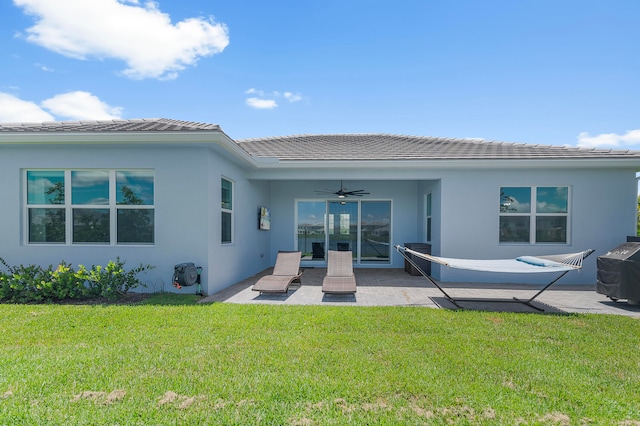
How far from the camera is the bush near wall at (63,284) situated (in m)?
6.50

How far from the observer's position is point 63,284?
21.4ft

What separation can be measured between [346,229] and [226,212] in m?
5.51

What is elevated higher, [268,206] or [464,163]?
[464,163]

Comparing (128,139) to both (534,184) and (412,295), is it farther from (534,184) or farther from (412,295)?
(534,184)

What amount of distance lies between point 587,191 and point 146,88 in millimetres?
13919

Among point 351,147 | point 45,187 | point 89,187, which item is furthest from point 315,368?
point 351,147

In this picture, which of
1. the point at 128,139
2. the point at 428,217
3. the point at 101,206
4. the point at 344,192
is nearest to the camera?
the point at 128,139

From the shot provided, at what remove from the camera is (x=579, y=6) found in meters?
8.46

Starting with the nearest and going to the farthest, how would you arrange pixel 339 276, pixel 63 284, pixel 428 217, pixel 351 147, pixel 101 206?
pixel 63 284
pixel 101 206
pixel 339 276
pixel 428 217
pixel 351 147

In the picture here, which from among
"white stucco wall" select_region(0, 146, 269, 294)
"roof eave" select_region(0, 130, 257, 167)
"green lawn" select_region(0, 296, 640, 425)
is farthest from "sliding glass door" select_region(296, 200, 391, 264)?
"green lawn" select_region(0, 296, 640, 425)

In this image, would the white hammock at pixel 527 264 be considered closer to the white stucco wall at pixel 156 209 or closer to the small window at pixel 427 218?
the small window at pixel 427 218

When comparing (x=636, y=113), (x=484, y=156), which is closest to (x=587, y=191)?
(x=484, y=156)

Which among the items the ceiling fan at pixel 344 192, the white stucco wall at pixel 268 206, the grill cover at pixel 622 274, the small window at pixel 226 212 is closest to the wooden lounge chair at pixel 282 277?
the white stucco wall at pixel 268 206

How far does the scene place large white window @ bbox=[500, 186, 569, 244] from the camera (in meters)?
9.26
